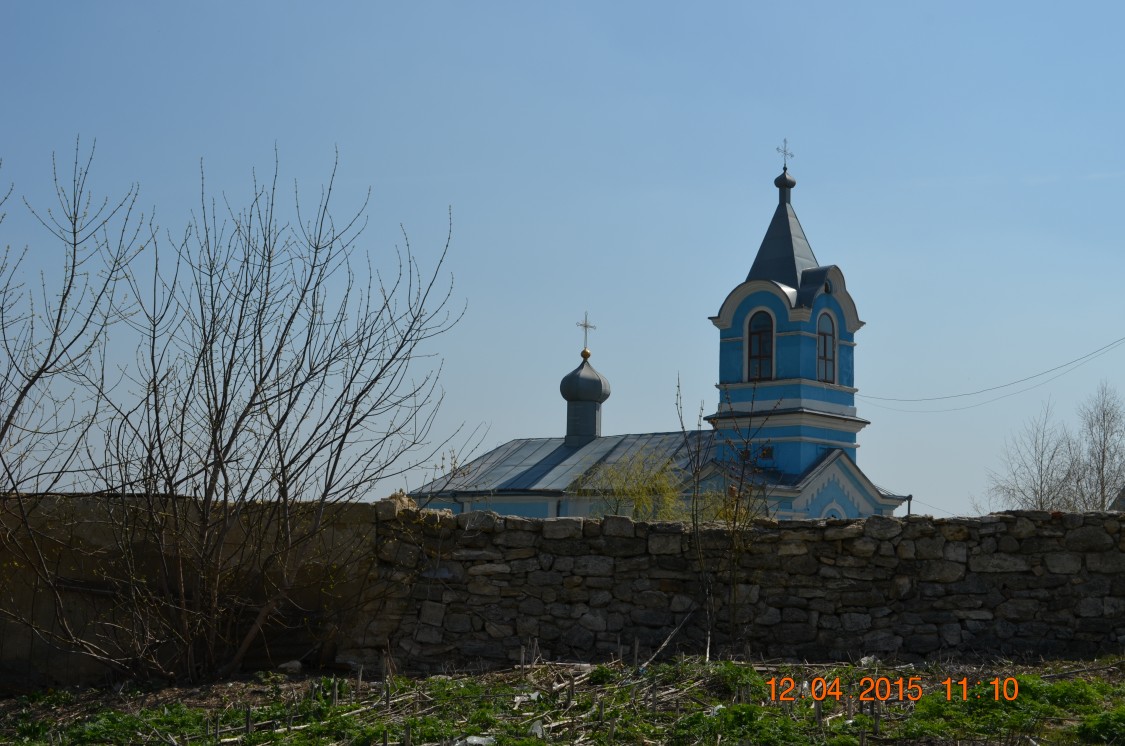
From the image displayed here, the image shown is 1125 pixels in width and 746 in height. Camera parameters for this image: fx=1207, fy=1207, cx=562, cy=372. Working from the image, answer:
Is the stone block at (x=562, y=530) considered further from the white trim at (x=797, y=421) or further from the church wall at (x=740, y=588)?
the white trim at (x=797, y=421)

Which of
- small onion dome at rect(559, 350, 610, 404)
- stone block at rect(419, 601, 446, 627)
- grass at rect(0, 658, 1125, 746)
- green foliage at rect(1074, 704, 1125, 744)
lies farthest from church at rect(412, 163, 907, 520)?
green foliage at rect(1074, 704, 1125, 744)

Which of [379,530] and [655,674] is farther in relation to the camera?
[379,530]

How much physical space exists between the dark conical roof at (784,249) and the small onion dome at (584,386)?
592 centimetres

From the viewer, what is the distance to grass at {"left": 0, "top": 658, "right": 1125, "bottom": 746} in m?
5.98

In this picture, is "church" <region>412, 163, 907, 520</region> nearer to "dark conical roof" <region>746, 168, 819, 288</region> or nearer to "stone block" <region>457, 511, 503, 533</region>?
"dark conical roof" <region>746, 168, 819, 288</region>

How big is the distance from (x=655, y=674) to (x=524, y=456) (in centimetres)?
2543

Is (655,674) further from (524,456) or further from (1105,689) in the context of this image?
(524,456)

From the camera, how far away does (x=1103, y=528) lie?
8977 millimetres

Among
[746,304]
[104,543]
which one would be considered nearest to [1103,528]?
[104,543]

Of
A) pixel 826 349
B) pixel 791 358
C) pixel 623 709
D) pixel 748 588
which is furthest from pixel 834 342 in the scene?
pixel 623 709

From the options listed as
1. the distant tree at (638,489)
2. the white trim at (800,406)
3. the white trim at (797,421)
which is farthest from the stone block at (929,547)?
the white trim at (800,406)

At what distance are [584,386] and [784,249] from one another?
6.86 meters

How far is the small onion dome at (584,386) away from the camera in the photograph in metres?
32.9

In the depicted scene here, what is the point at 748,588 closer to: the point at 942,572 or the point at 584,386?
the point at 942,572
